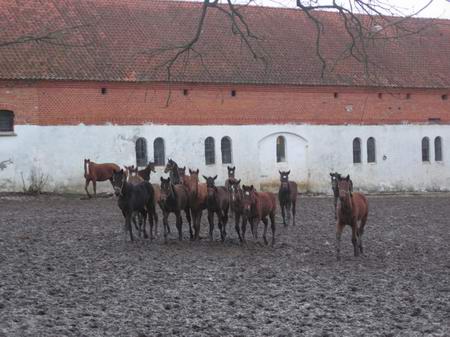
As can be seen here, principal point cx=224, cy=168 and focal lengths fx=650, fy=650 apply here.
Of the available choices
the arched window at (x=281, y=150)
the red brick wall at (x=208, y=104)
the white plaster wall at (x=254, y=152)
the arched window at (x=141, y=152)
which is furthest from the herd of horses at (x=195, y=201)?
the arched window at (x=281, y=150)

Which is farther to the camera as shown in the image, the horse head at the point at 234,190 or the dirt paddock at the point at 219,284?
the horse head at the point at 234,190

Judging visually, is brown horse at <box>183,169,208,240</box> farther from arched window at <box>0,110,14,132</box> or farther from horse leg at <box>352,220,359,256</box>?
arched window at <box>0,110,14,132</box>

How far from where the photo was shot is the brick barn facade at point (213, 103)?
27797 millimetres

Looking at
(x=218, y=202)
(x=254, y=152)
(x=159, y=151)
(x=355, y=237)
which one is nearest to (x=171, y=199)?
(x=218, y=202)

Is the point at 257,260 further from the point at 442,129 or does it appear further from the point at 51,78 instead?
the point at 442,129

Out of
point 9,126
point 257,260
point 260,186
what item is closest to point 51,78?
point 9,126

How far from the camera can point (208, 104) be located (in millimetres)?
30891

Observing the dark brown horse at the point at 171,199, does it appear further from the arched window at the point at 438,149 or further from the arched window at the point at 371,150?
the arched window at the point at 438,149

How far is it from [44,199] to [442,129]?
22638mm

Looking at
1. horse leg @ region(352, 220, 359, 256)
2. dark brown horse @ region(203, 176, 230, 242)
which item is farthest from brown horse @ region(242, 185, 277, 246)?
horse leg @ region(352, 220, 359, 256)

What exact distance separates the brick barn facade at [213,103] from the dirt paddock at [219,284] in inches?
429

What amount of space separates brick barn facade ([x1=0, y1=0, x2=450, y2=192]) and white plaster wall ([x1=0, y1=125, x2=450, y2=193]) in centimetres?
6

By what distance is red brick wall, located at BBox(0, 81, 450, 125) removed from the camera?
27656mm

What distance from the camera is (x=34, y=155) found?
90.2 ft
